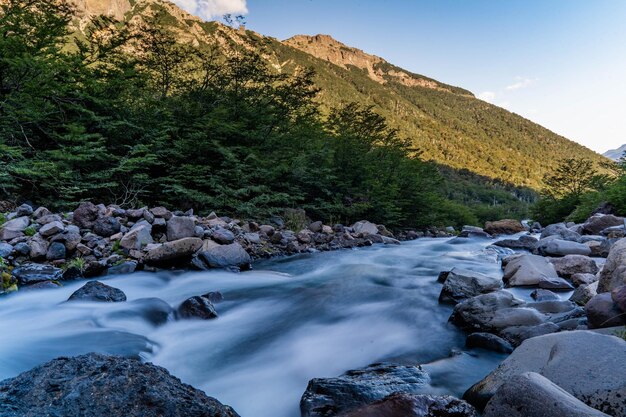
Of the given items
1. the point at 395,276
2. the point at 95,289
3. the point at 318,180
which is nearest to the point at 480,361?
the point at 395,276

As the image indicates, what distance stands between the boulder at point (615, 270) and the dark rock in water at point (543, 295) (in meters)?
0.93

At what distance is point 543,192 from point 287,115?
20.9 meters

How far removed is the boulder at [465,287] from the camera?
533 centimetres

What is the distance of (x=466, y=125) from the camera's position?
123 m

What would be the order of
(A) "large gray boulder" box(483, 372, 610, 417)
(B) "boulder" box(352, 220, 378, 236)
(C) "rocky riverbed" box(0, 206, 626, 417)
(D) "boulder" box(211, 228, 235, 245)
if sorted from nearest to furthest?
(A) "large gray boulder" box(483, 372, 610, 417) < (C) "rocky riverbed" box(0, 206, 626, 417) < (D) "boulder" box(211, 228, 235, 245) < (B) "boulder" box(352, 220, 378, 236)

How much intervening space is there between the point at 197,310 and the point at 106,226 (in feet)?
13.8

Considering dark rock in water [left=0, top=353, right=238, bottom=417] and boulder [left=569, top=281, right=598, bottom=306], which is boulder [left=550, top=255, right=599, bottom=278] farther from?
dark rock in water [left=0, top=353, right=238, bottom=417]

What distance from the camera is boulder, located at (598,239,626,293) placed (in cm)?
379

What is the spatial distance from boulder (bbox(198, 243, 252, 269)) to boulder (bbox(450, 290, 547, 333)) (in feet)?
15.6

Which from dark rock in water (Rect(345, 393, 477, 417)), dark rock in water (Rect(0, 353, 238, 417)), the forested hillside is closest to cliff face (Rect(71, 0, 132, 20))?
the forested hillside

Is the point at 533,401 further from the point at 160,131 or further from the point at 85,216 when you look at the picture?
the point at 160,131

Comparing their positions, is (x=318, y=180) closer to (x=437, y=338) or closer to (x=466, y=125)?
(x=437, y=338)

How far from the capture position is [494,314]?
13.3ft

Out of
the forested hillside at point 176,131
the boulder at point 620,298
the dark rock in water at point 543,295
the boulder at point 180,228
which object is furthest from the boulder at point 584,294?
the forested hillside at point 176,131
